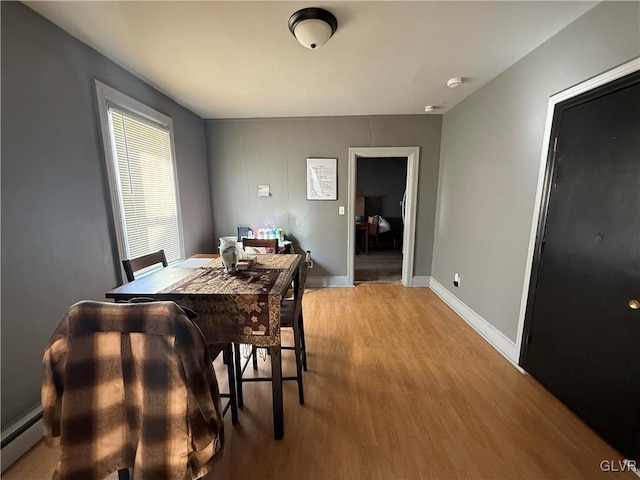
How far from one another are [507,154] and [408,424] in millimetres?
2314

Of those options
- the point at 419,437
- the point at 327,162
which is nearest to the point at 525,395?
the point at 419,437

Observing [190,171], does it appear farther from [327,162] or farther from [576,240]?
[576,240]

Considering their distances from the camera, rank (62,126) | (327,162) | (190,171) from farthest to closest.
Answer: (327,162)
(190,171)
(62,126)

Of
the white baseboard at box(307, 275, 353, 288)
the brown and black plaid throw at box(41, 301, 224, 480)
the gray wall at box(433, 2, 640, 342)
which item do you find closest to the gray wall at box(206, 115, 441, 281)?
the white baseboard at box(307, 275, 353, 288)

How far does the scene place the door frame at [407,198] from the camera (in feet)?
11.6

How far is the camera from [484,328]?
2.48 meters

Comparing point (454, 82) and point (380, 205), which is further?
point (380, 205)

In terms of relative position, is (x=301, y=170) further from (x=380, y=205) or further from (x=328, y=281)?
(x=380, y=205)

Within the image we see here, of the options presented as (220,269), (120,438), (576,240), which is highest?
(576,240)

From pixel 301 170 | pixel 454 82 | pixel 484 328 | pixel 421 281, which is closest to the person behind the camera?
pixel 454 82

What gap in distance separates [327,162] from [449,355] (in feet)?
9.15

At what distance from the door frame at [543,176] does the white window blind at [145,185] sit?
3.32 metres

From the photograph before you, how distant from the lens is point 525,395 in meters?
1.77

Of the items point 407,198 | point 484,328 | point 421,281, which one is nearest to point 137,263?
point 484,328
